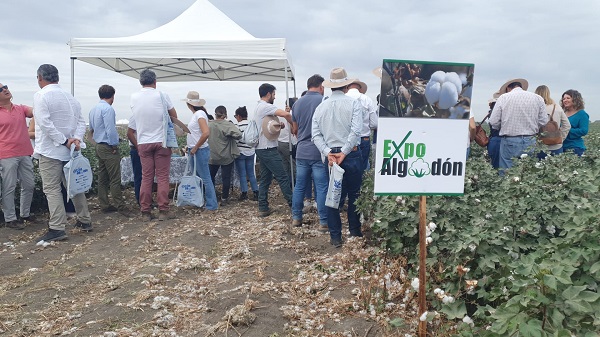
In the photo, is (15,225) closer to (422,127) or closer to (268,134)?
(268,134)

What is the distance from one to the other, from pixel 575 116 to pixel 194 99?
5456mm

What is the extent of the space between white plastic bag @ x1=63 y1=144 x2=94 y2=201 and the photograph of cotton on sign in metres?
4.06

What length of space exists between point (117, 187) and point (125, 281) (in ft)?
10.0

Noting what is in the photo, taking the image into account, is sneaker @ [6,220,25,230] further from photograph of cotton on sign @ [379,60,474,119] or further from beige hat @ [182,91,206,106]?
photograph of cotton on sign @ [379,60,474,119]

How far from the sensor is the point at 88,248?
5.15 meters

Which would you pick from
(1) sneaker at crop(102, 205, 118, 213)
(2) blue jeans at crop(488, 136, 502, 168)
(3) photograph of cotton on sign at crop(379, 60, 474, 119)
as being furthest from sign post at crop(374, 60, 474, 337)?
(1) sneaker at crop(102, 205, 118, 213)

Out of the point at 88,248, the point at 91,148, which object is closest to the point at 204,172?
the point at 88,248

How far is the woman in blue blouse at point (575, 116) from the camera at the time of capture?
639cm

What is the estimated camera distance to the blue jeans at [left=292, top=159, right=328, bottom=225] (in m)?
5.09

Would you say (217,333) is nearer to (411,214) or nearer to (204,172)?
(411,214)

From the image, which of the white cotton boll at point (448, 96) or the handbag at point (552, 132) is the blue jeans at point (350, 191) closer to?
the white cotton boll at point (448, 96)

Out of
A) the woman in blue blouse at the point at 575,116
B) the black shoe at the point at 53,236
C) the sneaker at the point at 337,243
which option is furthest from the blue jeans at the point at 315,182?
the woman in blue blouse at the point at 575,116

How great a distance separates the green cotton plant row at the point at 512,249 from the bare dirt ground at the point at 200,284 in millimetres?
325

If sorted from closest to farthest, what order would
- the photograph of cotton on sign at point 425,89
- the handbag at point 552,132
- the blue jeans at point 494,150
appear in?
the photograph of cotton on sign at point 425,89
the handbag at point 552,132
the blue jeans at point 494,150
